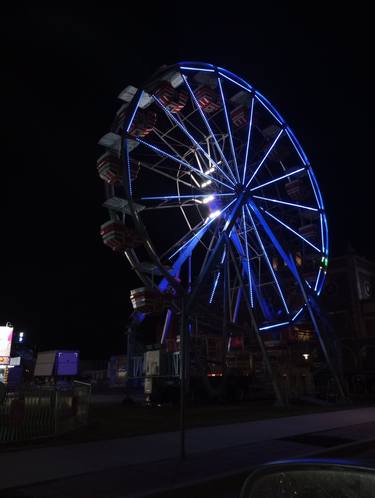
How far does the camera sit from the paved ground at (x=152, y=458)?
21.7ft

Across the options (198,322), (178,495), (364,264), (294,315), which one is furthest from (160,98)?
(364,264)

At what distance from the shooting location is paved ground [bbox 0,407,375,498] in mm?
6609

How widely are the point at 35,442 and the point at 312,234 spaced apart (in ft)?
72.0

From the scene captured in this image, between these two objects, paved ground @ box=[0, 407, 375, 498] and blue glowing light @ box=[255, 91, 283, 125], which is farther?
blue glowing light @ box=[255, 91, 283, 125]

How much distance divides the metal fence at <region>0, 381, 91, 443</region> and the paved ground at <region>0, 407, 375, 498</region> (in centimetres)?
136

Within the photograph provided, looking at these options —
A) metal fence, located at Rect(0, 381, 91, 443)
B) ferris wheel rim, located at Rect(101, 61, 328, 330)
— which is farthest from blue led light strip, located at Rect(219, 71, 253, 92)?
metal fence, located at Rect(0, 381, 91, 443)

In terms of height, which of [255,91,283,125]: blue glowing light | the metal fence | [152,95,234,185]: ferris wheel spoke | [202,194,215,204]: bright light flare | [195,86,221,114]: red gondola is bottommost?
the metal fence

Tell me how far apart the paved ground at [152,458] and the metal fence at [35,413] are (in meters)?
1.36

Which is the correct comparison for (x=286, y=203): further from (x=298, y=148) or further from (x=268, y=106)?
(x=268, y=106)

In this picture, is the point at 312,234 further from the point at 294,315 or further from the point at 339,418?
the point at 339,418

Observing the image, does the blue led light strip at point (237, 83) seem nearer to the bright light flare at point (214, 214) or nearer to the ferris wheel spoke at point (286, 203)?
the ferris wheel spoke at point (286, 203)

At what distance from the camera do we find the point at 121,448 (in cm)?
959

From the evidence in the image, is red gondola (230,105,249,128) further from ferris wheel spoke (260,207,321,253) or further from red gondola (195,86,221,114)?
ferris wheel spoke (260,207,321,253)

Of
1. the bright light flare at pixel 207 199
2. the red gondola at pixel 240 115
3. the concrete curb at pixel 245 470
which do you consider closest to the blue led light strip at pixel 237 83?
the red gondola at pixel 240 115
